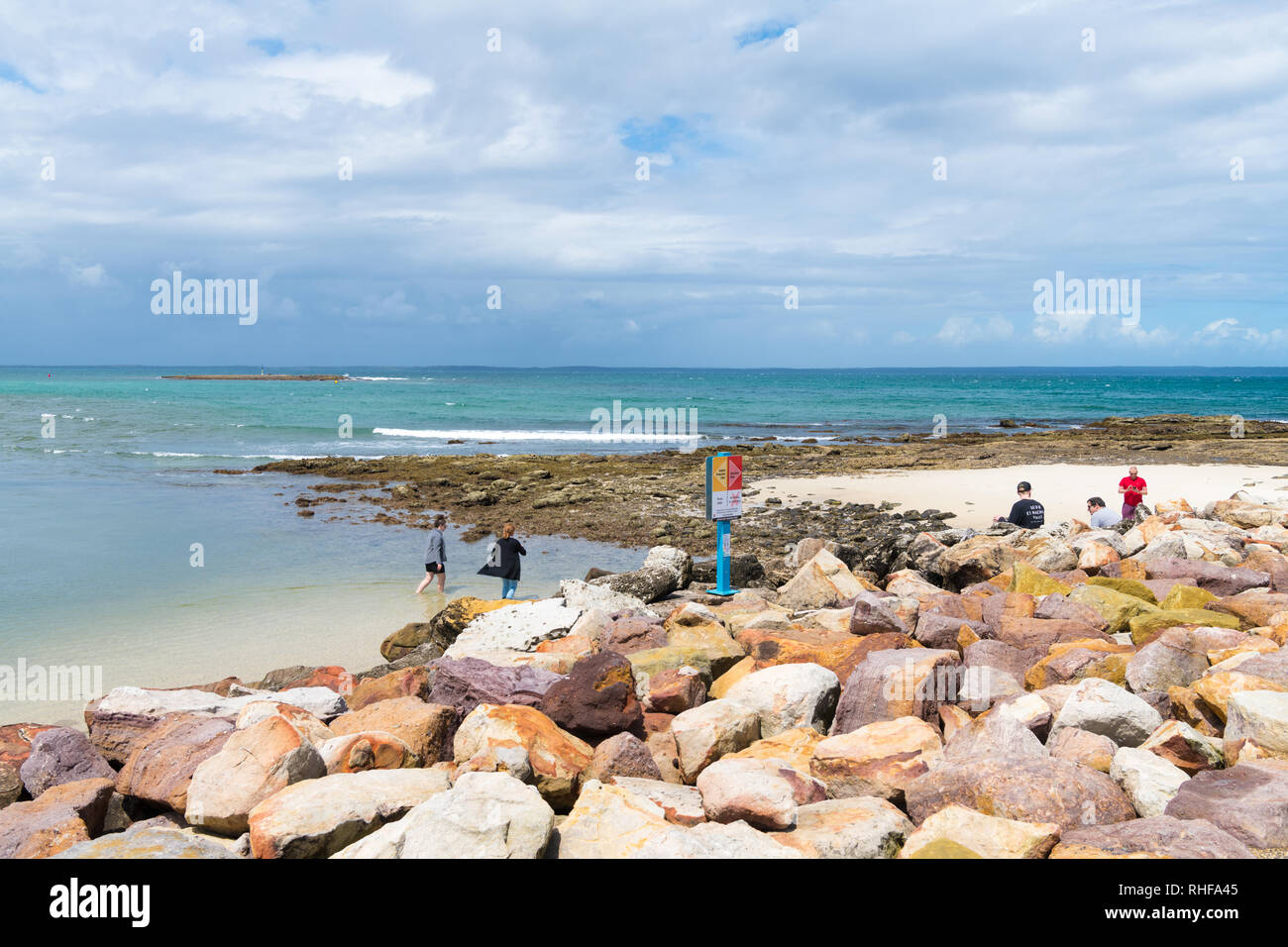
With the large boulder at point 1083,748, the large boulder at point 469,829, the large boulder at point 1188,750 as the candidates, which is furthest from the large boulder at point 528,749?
the large boulder at point 1188,750

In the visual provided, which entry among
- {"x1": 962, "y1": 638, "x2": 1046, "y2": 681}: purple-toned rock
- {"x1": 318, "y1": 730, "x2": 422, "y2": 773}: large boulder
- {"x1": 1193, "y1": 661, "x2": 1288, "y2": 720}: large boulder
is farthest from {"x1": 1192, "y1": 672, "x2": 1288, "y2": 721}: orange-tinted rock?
{"x1": 318, "y1": 730, "x2": 422, "y2": 773}: large boulder

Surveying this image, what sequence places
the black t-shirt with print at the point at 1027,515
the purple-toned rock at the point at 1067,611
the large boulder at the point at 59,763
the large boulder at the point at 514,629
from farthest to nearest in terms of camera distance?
the black t-shirt with print at the point at 1027,515 < the large boulder at the point at 514,629 < the purple-toned rock at the point at 1067,611 < the large boulder at the point at 59,763

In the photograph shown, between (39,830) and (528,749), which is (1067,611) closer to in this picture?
(528,749)

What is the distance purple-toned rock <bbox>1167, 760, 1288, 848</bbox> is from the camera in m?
3.86

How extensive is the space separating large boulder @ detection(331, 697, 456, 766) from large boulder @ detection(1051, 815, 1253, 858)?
3.51 m

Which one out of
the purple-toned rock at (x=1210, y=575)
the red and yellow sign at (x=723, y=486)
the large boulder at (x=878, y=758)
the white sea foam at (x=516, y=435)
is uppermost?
the white sea foam at (x=516, y=435)

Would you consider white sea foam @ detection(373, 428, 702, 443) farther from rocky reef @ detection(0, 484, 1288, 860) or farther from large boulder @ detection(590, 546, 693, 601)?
rocky reef @ detection(0, 484, 1288, 860)

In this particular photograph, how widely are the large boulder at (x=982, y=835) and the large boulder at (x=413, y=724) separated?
291 centimetres

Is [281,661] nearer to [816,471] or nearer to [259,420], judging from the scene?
[816,471]

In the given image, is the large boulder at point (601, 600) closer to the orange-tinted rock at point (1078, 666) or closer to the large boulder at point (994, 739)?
the orange-tinted rock at point (1078, 666)

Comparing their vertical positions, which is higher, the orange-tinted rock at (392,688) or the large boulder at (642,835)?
the large boulder at (642,835)

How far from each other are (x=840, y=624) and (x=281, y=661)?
609cm

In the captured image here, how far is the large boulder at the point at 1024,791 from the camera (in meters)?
4.18
